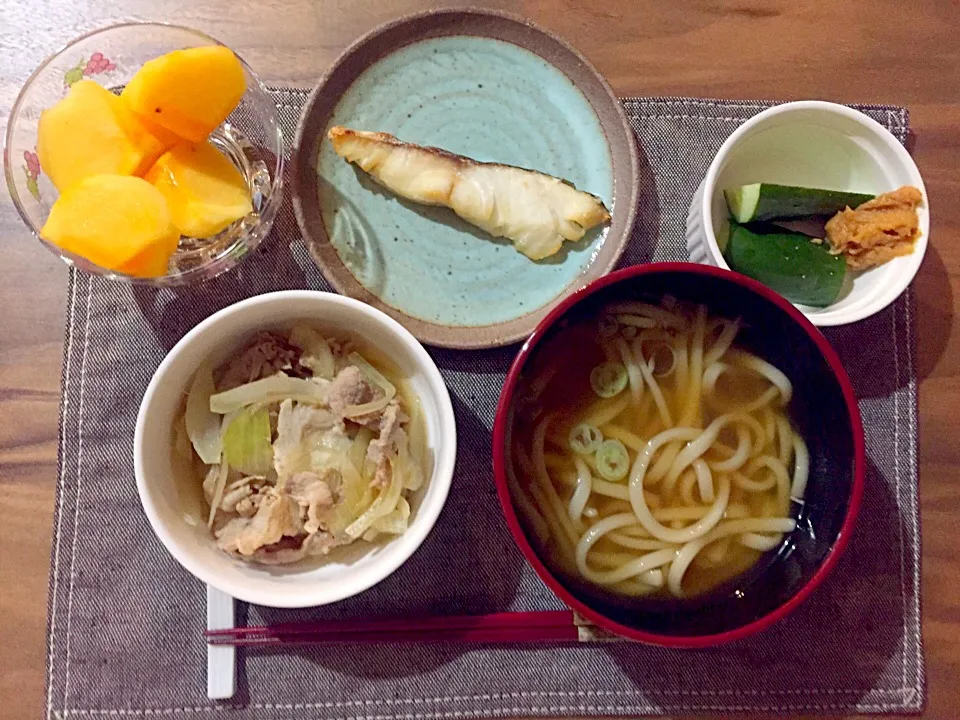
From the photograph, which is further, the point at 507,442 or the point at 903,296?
the point at 903,296

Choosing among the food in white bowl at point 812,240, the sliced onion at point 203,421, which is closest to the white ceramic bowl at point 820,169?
the food in white bowl at point 812,240

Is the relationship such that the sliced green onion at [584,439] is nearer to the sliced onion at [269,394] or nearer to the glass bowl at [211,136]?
the sliced onion at [269,394]

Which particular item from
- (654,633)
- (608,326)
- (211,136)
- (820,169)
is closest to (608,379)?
(608,326)

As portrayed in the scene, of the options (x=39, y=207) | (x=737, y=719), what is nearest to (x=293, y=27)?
(x=39, y=207)

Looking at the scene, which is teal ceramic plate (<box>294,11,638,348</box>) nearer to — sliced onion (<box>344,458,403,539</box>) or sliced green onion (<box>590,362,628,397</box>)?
sliced green onion (<box>590,362,628,397</box>)

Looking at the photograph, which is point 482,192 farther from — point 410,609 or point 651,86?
point 410,609

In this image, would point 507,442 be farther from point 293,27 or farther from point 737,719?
point 293,27
